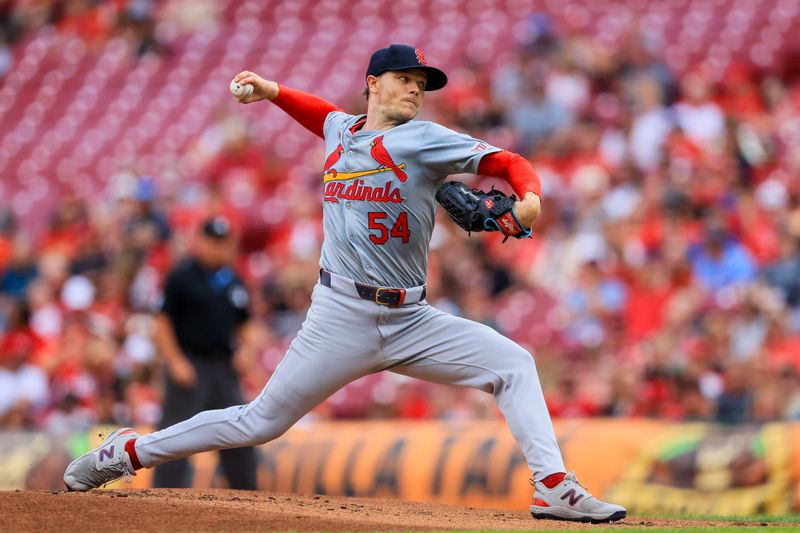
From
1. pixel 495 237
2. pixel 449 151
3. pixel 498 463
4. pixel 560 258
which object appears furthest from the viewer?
pixel 495 237

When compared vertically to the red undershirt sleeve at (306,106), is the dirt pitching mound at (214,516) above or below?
below

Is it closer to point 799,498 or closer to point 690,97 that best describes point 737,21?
point 690,97

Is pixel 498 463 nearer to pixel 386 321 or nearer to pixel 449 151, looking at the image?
pixel 386 321

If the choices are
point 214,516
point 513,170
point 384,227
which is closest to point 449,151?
point 513,170

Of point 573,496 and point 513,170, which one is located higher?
point 513,170

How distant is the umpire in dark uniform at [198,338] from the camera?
Result: 7.48 metres

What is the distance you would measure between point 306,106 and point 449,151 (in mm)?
885

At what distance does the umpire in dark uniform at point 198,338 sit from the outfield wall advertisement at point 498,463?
1.20m

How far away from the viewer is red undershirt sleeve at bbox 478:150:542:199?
470 cm

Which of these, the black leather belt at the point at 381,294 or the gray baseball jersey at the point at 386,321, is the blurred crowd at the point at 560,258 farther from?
the black leather belt at the point at 381,294

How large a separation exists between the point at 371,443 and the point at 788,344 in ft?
9.25

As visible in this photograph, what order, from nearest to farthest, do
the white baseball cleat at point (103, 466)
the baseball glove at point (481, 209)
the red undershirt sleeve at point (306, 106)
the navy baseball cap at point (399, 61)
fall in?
the baseball glove at point (481, 209) < the navy baseball cap at point (399, 61) < the white baseball cleat at point (103, 466) < the red undershirt sleeve at point (306, 106)

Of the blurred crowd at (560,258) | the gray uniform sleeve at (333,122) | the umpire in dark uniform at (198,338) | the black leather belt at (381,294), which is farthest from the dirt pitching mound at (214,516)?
the blurred crowd at (560,258)

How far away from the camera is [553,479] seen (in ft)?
16.2
